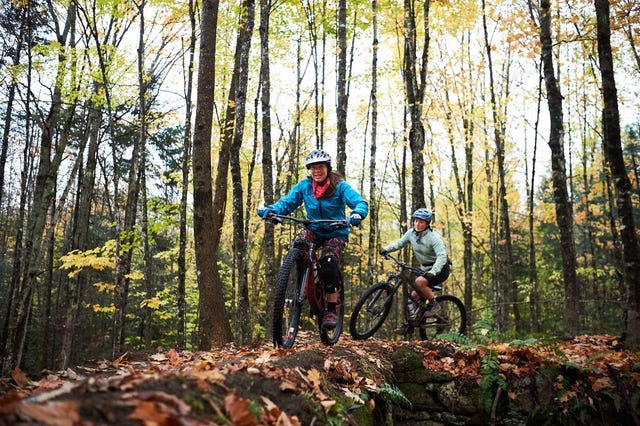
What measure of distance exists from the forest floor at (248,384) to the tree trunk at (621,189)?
1.83ft

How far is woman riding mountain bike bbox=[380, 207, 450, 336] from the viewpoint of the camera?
7.86 m

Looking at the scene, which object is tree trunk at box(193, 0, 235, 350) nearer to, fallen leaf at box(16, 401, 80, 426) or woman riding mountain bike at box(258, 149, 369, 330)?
woman riding mountain bike at box(258, 149, 369, 330)

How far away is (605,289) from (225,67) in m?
21.5

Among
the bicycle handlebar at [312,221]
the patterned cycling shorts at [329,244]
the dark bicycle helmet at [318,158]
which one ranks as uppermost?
the dark bicycle helmet at [318,158]

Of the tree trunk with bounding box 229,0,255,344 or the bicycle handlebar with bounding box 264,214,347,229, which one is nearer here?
the bicycle handlebar with bounding box 264,214,347,229

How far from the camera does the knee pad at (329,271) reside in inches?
235

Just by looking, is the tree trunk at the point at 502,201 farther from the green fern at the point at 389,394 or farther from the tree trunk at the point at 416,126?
the green fern at the point at 389,394

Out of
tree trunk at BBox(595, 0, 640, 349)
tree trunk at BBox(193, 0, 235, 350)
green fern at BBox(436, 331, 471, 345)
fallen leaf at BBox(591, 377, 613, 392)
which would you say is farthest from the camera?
tree trunk at BBox(193, 0, 235, 350)

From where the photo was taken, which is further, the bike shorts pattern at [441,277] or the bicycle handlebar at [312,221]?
the bike shorts pattern at [441,277]

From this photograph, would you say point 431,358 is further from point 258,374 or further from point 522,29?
point 522,29

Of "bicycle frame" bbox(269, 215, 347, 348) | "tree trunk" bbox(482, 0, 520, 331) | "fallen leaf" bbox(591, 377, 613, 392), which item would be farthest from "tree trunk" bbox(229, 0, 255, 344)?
"tree trunk" bbox(482, 0, 520, 331)

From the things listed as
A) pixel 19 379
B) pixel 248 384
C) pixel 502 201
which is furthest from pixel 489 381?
pixel 502 201

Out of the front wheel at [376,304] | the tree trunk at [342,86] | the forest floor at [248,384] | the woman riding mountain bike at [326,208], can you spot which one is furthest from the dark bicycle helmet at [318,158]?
the tree trunk at [342,86]

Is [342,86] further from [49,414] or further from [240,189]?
[49,414]
